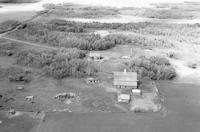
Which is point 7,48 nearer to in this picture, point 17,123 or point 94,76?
point 94,76

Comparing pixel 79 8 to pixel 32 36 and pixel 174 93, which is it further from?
pixel 174 93

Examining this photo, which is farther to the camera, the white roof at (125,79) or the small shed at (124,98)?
the white roof at (125,79)

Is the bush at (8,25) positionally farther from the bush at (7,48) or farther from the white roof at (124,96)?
the white roof at (124,96)

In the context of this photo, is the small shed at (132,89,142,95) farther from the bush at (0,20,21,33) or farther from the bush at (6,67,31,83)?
the bush at (0,20,21,33)

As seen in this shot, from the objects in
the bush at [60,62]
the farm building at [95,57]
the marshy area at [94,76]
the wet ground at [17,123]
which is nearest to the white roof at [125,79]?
the marshy area at [94,76]

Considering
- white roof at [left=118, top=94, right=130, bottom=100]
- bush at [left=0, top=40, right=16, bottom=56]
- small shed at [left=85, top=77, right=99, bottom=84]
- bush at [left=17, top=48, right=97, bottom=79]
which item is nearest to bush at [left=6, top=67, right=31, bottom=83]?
bush at [left=17, top=48, right=97, bottom=79]

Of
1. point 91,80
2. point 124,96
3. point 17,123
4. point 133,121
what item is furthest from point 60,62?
point 133,121
